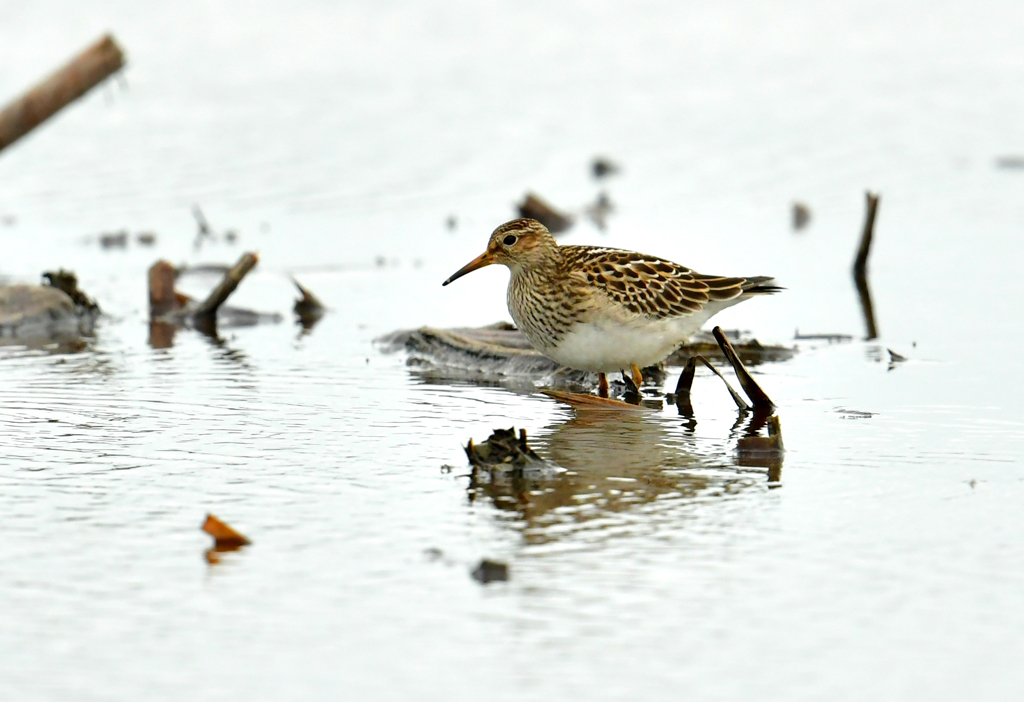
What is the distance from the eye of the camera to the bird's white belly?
808 centimetres

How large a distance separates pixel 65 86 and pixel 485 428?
4.39 meters

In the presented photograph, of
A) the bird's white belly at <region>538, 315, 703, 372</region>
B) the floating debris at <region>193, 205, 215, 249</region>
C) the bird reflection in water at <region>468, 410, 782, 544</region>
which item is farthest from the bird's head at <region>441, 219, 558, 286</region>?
the floating debris at <region>193, 205, 215, 249</region>

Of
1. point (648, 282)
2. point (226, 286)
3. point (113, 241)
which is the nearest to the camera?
point (648, 282)

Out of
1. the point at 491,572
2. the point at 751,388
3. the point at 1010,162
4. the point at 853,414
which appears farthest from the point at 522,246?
the point at 1010,162

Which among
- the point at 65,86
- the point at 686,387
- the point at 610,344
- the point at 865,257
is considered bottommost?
the point at 686,387

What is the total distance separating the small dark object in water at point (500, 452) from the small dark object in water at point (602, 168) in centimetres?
1082

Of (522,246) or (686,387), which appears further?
(522,246)

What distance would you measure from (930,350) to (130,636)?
634cm

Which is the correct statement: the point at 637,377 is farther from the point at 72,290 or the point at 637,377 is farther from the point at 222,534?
the point at 72,290

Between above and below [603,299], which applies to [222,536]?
below

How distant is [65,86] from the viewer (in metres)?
9.88

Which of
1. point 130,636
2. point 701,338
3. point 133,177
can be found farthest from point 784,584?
point 133,177

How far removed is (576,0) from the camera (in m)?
24.7

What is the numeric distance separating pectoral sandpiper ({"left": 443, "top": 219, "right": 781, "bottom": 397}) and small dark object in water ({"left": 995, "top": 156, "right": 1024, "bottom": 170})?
30.1ft
